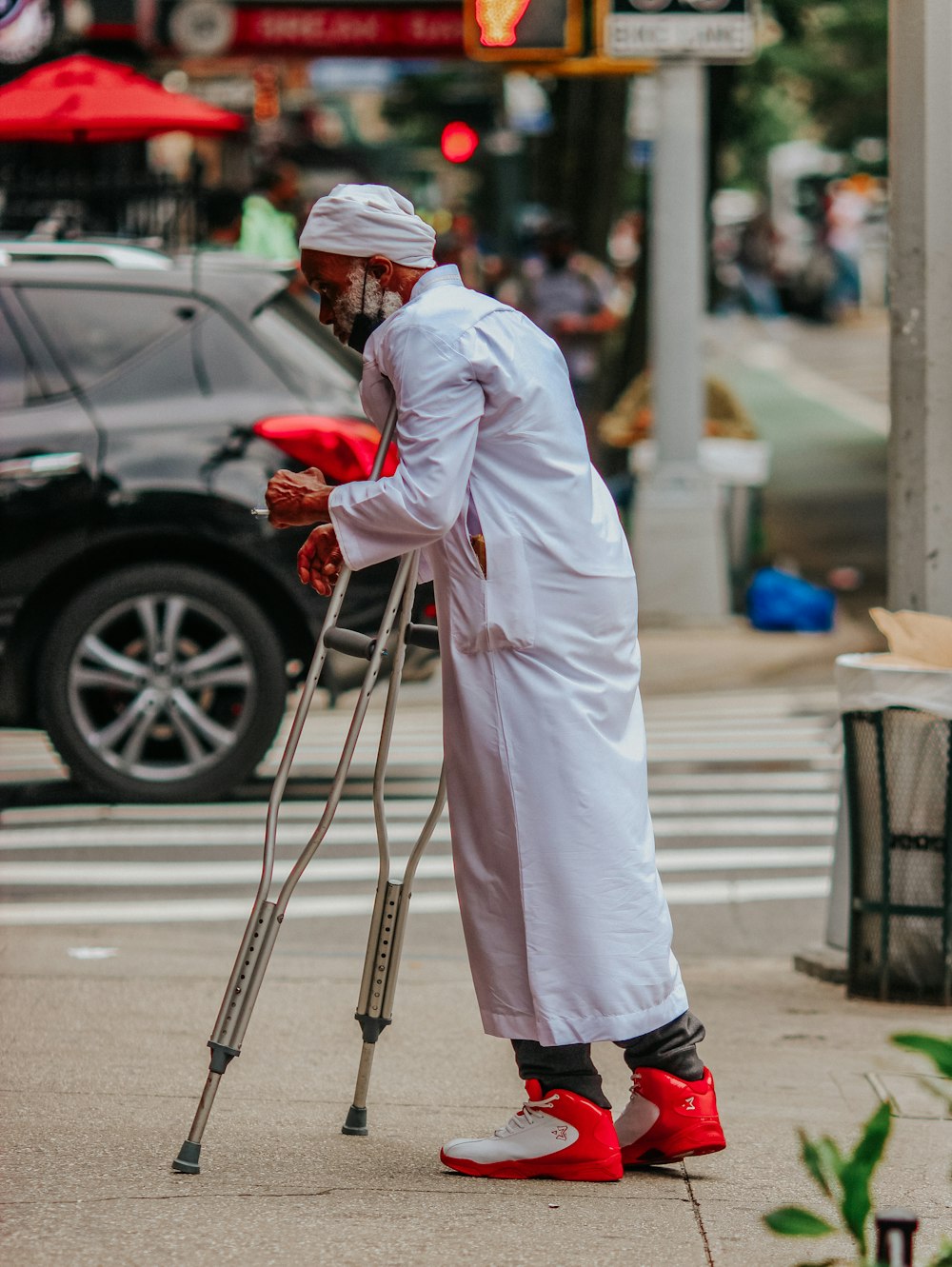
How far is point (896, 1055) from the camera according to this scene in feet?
17.9

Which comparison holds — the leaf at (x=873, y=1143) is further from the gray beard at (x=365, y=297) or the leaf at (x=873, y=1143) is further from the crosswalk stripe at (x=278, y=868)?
the crosswalk stripe at (x=278, y=868)

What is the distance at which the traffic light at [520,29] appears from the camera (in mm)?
11328

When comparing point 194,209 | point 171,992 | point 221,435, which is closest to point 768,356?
point 194,209

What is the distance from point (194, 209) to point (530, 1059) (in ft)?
41.1

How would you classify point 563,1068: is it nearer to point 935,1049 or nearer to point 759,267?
point 935,1049

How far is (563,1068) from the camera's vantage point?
4113mm

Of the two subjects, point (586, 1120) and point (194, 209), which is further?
point (194, 209)

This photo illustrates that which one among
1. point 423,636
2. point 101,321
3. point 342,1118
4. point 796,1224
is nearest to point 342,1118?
point 342,1118

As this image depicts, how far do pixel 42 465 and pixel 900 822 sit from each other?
371cm

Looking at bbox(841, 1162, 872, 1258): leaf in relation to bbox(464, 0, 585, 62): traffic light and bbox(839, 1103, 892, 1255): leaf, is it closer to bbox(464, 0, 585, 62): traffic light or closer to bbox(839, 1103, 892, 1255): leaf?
bbox(839, 1103, 892, 1255): leaf

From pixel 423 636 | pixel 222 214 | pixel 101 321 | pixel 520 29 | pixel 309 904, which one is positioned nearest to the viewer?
pixel 423 636

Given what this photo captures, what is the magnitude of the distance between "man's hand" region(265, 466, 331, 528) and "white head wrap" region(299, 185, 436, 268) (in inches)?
16.4

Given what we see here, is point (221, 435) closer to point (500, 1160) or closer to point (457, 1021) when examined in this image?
point (457, 1021)

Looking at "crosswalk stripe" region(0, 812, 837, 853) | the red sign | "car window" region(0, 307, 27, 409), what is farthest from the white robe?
A: the red sign
